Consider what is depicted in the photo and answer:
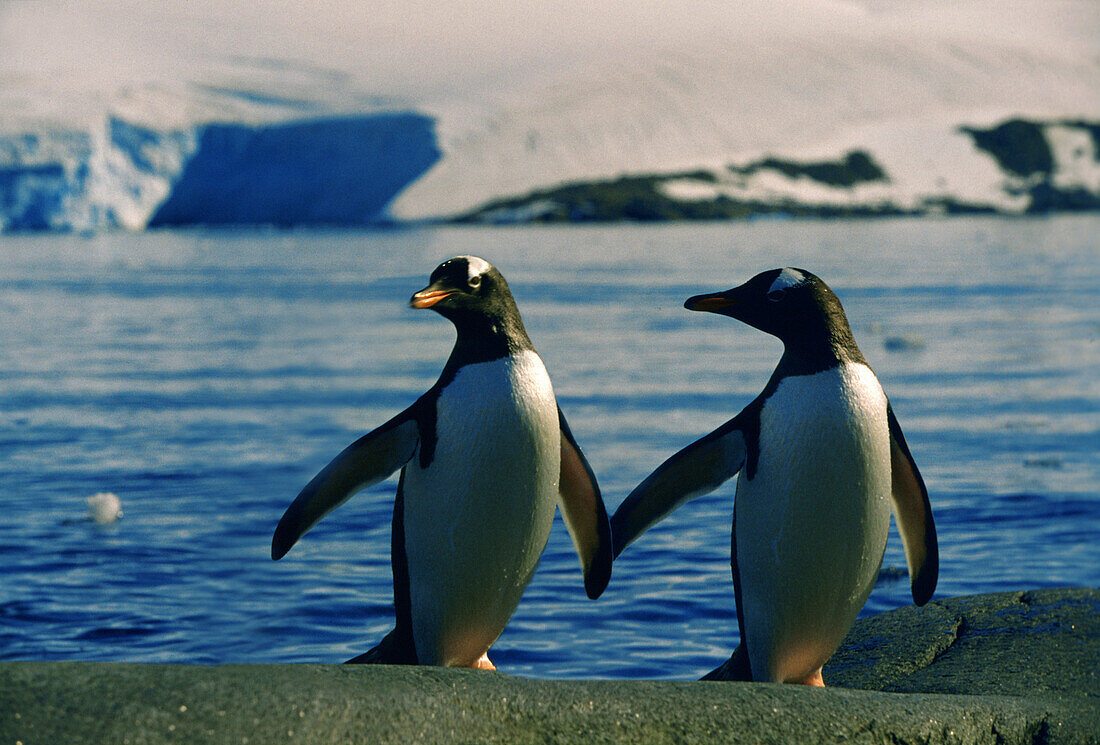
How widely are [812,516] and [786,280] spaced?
2.16 ft

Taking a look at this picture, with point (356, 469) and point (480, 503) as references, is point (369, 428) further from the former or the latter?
point (480, 503)

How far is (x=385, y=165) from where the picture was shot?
350ft

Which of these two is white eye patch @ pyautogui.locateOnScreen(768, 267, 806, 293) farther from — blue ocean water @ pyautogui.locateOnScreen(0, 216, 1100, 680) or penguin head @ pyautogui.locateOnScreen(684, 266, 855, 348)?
blue ocean water @ pyautogui.locateOnScreen(0, 216, 1100, 680)

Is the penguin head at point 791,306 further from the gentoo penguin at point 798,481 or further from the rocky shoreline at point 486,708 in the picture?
the rocky shoreline at point 486,708

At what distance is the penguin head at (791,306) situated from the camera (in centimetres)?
367

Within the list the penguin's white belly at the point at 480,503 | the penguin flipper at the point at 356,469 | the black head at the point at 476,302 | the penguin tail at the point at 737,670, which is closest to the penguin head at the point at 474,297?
the black head at the point at 476,302

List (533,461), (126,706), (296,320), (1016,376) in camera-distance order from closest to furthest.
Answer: (126,706) < (533,461) < (1016,376) < (296,320)

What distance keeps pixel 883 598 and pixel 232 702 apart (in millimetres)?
3593

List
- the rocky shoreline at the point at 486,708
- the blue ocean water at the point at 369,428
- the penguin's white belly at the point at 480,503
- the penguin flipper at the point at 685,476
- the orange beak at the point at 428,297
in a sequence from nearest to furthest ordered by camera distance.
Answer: the rocky shoreline at the point at 486,708, the orange beak at the point at 428,297, the penguin's white belly at the point at 480,503, the penguin flipper at the point at 685,476, the blue ocean water at the point at 369,428

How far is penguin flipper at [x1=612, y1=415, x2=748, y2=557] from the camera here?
3.80m

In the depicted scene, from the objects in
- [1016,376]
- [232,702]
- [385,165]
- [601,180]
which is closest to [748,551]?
[232,702]

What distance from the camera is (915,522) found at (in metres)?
3.94

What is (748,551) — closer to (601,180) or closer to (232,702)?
(232,702)

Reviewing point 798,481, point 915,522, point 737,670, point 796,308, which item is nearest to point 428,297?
point 796,308
